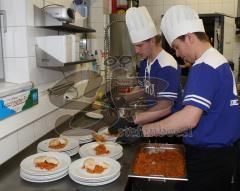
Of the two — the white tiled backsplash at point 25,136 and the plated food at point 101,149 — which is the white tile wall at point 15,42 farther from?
the plated food at point 101,149

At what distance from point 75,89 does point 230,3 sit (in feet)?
9.02

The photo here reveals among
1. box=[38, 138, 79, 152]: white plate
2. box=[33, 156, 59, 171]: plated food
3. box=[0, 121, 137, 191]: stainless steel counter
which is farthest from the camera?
box=[38, 138, 79, 152]: white plate

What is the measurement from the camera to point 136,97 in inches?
80.7

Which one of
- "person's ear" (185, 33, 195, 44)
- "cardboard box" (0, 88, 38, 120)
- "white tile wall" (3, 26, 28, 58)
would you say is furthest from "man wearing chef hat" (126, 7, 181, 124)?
"white tile wall" (3, 26, 28, 58)

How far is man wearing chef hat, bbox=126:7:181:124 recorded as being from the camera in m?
1.90

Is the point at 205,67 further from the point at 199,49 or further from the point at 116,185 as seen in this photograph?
the point at 116,185

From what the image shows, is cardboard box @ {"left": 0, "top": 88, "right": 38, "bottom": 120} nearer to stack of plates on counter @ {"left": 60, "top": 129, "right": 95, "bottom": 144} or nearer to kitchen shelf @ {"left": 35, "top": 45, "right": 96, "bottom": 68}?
kitchen shelf @ {"left": 35, "top": 45, "right": 96, "bottom": 68}

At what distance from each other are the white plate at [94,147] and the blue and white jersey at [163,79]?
0.54m

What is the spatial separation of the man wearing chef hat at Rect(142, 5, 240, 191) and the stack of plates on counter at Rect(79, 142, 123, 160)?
23cm

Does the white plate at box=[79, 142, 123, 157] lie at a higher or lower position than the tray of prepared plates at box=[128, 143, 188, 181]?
higher

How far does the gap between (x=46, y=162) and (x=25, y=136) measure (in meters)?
0.39

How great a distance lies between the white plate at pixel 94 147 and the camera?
1469 mm

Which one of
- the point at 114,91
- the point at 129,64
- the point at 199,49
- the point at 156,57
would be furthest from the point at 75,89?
the point at 129,64

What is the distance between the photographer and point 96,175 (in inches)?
47.6
